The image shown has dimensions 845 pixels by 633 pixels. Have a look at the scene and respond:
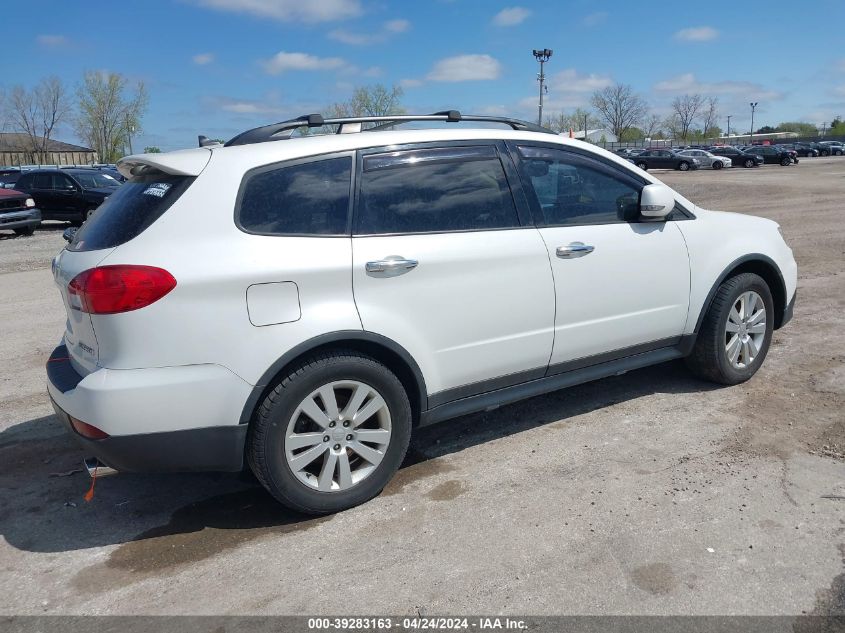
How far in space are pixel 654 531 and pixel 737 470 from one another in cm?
85

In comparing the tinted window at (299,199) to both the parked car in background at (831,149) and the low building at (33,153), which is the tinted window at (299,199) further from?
the low building at (33,153)

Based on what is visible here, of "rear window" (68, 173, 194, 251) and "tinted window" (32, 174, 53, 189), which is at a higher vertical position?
"tinted window" (32, 174, 53, 189)

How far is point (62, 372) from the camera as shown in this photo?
3.52 meters

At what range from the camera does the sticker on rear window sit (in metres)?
3.32

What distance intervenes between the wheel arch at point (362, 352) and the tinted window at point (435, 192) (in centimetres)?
55

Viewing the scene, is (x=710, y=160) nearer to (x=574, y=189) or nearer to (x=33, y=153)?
(x=574, y=189)

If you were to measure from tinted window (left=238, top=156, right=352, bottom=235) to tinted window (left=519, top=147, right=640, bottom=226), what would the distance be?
1166 mm

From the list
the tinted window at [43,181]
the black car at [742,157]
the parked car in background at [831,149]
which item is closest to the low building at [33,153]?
the black car at [742,157]

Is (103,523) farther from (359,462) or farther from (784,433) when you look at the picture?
(784,433)

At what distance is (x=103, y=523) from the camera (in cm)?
358

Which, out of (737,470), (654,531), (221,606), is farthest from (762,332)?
(221,606)

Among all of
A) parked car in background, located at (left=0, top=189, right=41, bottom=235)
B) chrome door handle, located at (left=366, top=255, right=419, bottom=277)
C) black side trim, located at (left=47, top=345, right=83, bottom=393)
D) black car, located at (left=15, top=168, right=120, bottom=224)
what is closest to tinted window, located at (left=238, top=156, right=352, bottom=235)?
chrome door handle, located at (left=366, top=255, right=419, bottom=277)

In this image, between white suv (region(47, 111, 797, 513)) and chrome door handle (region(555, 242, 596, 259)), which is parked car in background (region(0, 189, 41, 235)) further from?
chrome door handle (region(555, 242, 596, 259))

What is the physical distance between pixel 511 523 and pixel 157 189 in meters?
2.30
